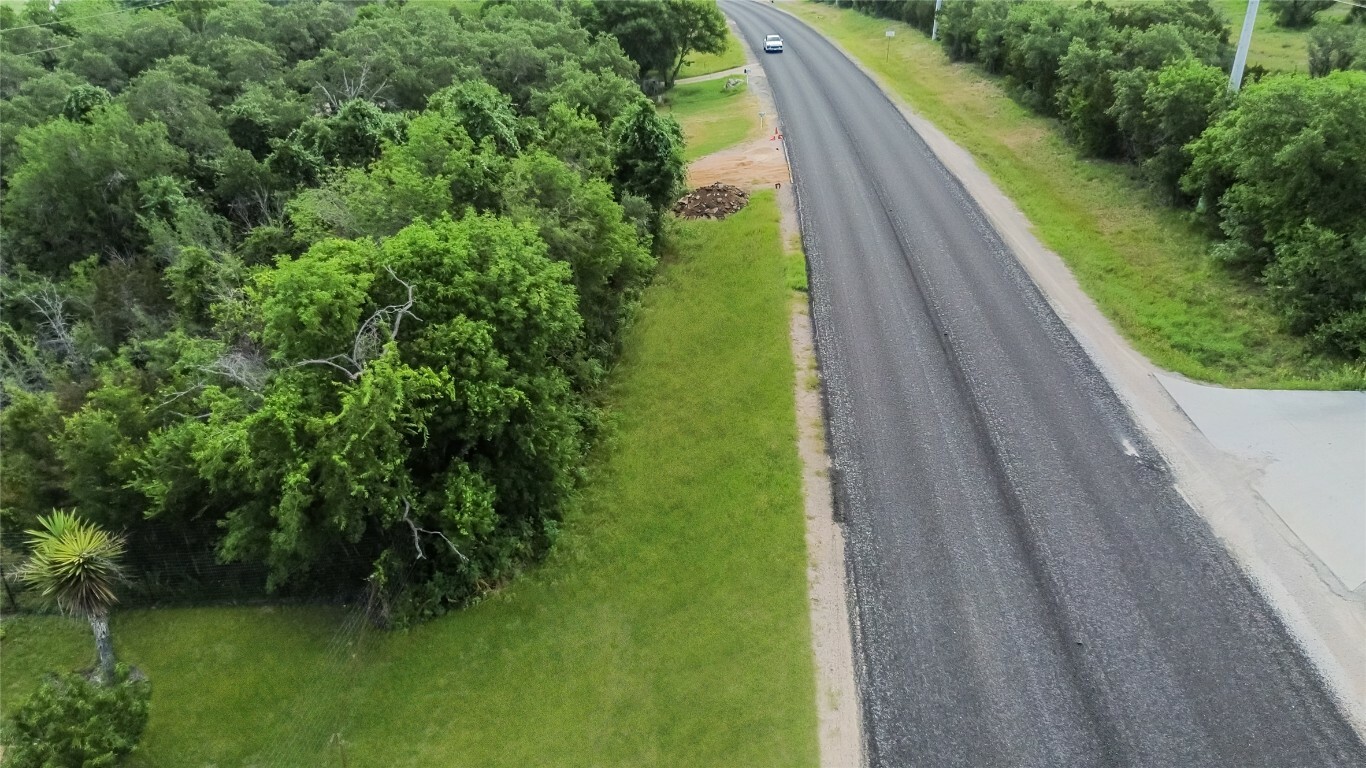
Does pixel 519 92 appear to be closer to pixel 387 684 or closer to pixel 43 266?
pixel 43 266

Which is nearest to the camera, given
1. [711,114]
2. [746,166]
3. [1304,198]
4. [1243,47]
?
[1304,198]

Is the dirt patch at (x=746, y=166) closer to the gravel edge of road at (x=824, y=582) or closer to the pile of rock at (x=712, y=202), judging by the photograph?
the pile of rock at (x=712, y=202)

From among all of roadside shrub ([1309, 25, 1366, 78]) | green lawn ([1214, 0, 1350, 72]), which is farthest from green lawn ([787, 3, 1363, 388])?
green lawn ([1214, 0, 1350, 72])

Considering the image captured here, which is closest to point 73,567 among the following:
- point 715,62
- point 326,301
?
point 326,301

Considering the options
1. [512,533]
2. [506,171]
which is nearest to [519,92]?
[506,171]

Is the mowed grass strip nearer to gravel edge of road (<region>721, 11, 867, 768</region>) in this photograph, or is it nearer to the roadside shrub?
gravel edge of road (<region>721, 11, 867, 768</region>)

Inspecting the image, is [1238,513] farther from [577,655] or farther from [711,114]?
[711,114]
